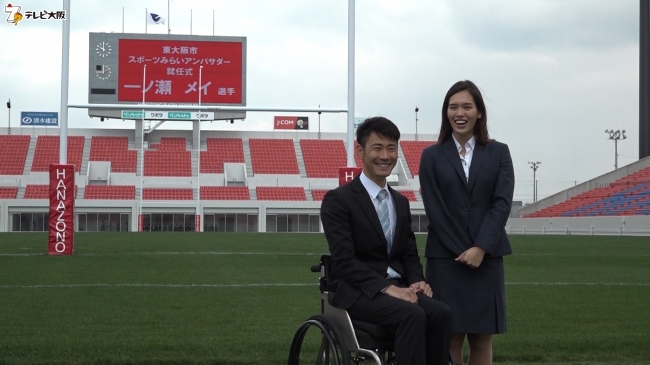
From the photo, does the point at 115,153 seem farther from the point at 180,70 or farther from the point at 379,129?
the point at 379,129

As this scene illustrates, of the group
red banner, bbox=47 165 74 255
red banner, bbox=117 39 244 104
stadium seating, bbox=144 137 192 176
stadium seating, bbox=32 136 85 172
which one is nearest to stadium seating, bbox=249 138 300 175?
stadium seating, bbox=144 137 192 176

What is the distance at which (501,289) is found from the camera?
149 inches

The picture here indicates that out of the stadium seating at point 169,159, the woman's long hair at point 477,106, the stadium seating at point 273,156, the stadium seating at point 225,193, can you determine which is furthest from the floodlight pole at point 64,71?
the stadium seating at point 273,156

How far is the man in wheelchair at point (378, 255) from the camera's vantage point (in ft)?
11.7

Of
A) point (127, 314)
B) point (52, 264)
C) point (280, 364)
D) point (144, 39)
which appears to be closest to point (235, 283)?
point (127, 314)

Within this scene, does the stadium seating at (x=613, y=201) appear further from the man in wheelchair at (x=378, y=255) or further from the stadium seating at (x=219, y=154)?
the man in wheelchair at (x=378, y=255)

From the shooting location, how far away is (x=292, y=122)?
54.3 metres

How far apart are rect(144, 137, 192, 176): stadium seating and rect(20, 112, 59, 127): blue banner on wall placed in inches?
275

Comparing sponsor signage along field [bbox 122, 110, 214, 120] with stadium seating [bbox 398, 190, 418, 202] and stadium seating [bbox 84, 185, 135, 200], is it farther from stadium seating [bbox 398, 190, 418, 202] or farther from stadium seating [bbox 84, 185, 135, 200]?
stadium seating [bbox 398, 190, 418, 202]

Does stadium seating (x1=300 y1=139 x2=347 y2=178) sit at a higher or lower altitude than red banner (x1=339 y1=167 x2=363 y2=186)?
higher

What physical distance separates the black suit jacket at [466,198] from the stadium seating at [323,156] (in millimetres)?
44701

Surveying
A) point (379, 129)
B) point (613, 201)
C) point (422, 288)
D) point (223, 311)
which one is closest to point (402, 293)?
point (422, 288)

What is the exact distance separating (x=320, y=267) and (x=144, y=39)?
39.3m

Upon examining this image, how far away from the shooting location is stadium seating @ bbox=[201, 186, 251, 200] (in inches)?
1800
